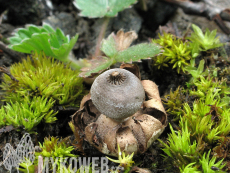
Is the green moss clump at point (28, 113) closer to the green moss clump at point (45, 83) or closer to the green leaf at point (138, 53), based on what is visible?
the green moss clump at point (45, 83)

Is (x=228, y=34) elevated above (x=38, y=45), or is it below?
above

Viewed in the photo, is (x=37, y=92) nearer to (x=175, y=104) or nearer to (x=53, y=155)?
(x=53, y=155)

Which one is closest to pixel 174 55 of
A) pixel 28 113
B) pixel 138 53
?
pixel 138 53

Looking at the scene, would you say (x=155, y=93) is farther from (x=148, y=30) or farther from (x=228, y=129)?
(x=148, y=30)

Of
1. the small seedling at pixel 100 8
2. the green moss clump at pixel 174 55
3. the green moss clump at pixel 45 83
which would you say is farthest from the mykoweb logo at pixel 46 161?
the small seedling at pixel 100 8

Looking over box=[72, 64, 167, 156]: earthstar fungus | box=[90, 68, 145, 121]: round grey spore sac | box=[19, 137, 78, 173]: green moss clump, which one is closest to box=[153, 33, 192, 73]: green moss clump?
box=[72, 64, 167, 156]: earthstar fungus

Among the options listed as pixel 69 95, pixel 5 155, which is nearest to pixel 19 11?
pixel 69 95

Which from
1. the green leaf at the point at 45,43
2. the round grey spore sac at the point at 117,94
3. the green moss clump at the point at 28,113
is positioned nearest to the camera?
the round grey spore sac at the point at 117,94
